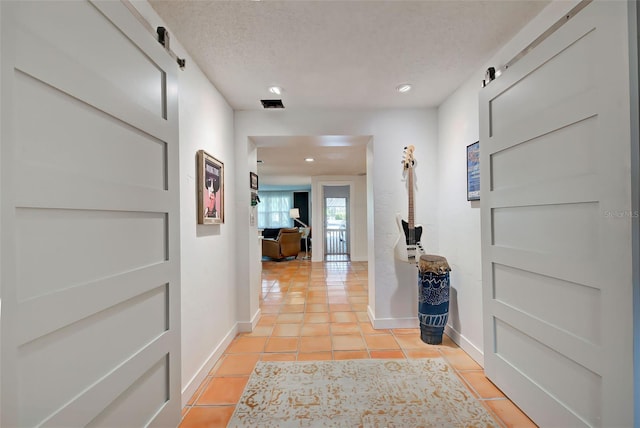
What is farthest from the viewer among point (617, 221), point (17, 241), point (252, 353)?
point (252, 353)

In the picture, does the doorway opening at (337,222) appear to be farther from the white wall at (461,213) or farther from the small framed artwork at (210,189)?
the small framed artwork at (210,189)

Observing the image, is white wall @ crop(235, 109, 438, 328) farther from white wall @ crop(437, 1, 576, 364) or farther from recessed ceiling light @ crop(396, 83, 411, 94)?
recessed ceiling light @ crop(396, 83, 411, 94)

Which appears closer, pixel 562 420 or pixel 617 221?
pixel 617 221

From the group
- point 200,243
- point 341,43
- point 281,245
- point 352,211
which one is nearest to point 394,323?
point 200,243

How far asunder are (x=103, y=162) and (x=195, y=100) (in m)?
1.16

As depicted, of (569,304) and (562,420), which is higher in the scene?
(569,304)

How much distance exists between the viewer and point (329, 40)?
1.56 metres

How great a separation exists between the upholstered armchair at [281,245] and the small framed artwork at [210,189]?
451 cm

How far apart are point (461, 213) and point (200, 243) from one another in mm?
2076

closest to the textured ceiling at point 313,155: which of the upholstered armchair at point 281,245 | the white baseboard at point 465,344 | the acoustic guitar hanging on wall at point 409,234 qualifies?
the acoustic guitar hanging on wall at point 409,234

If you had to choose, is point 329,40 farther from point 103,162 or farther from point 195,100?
point 103,162

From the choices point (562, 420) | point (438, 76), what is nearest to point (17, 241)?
point (562, 420)

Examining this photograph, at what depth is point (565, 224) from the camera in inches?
45.6

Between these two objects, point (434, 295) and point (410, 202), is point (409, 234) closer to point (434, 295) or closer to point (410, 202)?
point (410, 202)
